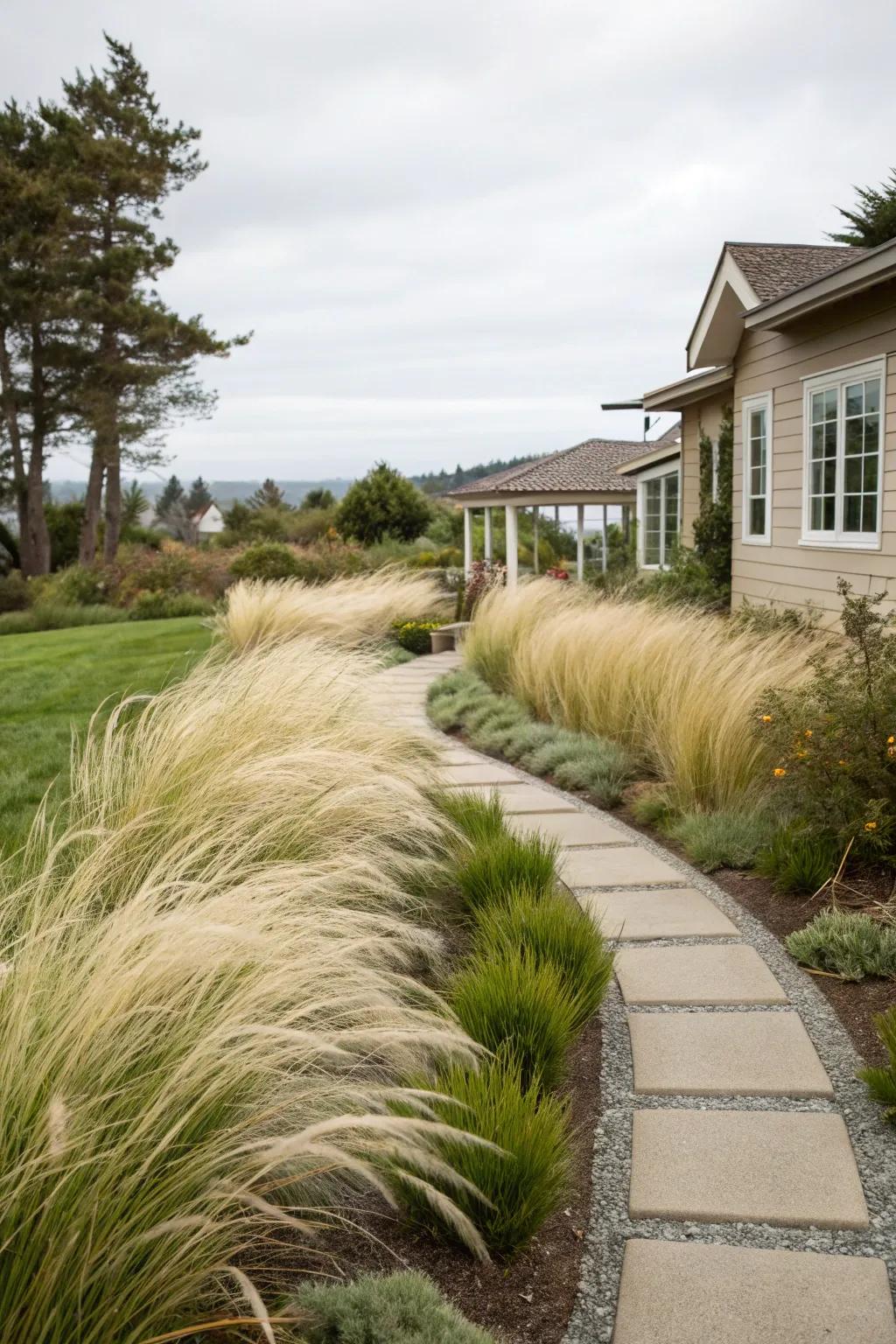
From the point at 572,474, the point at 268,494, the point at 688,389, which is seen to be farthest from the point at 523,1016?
the point at 268,494

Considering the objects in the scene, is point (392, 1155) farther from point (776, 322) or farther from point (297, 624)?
point (297, 624)

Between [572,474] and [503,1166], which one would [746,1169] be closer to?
[503,1166]

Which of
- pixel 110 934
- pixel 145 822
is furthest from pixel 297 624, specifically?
pixel 110 934

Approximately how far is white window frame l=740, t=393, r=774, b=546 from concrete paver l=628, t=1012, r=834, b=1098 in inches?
281

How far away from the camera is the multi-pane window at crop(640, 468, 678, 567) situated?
15609mm

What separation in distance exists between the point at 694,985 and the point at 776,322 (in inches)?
258

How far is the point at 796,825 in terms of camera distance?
13.5 ft

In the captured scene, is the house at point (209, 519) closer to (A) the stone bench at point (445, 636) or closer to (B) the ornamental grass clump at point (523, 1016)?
(A) the stone bench at point (445, 636)

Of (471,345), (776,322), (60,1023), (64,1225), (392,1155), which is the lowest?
(392,1155)

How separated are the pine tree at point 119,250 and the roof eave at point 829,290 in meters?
18.9

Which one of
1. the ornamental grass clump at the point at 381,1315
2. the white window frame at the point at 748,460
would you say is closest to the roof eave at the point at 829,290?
the white window frame at the point at 748,460

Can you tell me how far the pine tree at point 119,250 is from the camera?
2366cm

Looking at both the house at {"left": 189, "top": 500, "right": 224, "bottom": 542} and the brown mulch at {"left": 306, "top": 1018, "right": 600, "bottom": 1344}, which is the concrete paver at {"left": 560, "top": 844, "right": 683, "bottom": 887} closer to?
the brown mulch at {"left": 306, "top": 1018, "right": 600, "bottom": 1344}

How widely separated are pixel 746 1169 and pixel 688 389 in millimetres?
10643
